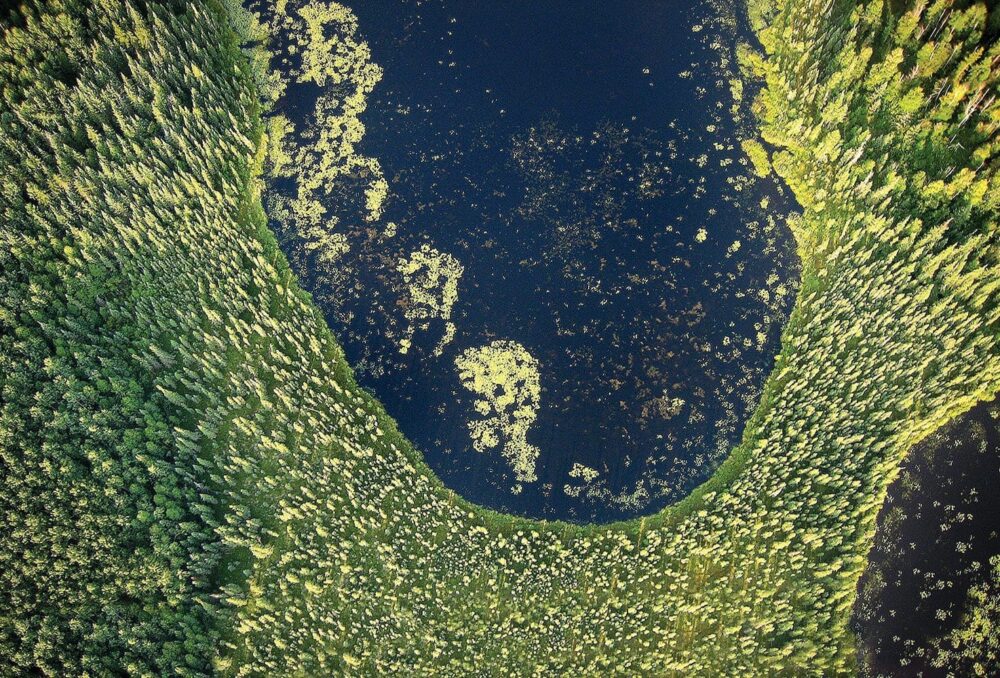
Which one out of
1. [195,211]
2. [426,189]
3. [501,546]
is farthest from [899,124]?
[195,211]

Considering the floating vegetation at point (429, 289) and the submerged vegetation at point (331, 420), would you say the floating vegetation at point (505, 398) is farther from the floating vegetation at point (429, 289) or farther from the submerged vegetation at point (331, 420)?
the floating vegetation at point (429, 289)

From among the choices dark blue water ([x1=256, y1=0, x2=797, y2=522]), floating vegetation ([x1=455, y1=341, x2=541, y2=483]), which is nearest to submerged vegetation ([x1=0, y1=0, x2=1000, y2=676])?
floating vegetation ([x1=455, y1=341, x2=541, y2=483])

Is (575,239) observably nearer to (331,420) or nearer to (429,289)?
(429,289)

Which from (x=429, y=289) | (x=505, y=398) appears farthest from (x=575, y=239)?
(x=505, y=398)

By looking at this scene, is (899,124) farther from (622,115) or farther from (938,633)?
(938,633)

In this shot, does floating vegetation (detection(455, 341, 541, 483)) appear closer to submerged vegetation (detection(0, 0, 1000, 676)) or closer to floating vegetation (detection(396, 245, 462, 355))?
submerged vegetation (detection(0, 0, 1000, 676))

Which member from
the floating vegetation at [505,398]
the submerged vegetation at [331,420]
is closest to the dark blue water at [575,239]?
the floating vegetation at [505,398]
